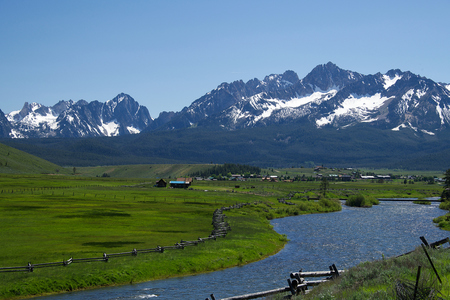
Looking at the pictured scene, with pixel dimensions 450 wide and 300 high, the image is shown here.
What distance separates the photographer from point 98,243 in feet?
185

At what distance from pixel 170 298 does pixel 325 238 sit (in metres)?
42.0

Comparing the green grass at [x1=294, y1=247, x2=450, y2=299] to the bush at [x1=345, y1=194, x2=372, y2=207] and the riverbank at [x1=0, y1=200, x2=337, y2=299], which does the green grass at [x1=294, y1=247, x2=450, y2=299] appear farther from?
the bush at [x1=345, y1=194, x2=372, y2=207]

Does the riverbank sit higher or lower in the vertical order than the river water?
higher

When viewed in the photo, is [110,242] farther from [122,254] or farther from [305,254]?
[305,254]

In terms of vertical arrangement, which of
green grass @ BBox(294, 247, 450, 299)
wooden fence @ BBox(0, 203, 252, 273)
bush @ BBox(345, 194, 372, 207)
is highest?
green grass @ BBox(294, 247, 450, 299)

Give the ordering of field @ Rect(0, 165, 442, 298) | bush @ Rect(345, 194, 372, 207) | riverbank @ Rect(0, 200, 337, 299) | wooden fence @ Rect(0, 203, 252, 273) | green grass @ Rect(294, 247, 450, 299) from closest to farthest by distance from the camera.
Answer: green grass @ Rect(294, 247, 450, 299) → riverbank @ Rect(0, 200, 337, 299) → wooden fence @ Rect(0, 203, 252, 273) → field @ Rect(0, 165, 442, 298) → bush @ Rect(345, 194, 372, 207)

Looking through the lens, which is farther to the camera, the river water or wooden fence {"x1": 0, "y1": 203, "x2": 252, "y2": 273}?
wooden fence {"x1": 0, "y1": 203, "x2": 252, "y2": 273}

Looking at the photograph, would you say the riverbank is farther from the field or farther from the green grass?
the green grass

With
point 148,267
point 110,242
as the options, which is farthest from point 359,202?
point 148,267

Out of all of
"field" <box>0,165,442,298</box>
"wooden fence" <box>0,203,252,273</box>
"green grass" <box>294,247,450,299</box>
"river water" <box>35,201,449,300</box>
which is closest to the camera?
"green grass" <box>294,247,450,299</box>

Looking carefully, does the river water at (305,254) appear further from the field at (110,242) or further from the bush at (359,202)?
the bush at (359,202)

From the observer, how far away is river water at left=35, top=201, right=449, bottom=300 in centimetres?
4084

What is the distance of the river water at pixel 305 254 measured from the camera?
40.8 metres

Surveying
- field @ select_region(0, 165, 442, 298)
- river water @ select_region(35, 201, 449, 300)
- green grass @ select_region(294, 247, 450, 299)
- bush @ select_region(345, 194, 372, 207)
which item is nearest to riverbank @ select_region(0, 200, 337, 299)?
field @ select_region(0, 165, 442, 298)
